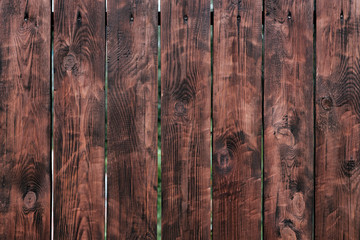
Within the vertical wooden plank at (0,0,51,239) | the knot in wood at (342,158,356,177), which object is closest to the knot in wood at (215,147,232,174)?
the knot in wood at (342,158,356,177)

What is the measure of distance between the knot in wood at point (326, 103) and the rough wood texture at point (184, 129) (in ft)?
1.71

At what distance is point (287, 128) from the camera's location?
1305 mm

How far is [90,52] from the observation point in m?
1.29

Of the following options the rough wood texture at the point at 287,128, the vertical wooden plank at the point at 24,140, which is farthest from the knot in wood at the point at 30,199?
the rough wood texture at the point at 287,128

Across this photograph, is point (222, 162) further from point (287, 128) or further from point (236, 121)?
point (287, 128)

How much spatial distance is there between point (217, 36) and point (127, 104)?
20.0 inches

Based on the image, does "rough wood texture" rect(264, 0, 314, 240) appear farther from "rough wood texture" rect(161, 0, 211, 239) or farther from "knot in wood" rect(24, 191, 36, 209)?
"knot in wood" rect(24, 191, 36, 209)

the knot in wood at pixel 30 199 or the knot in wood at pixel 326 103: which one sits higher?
the knot in wood at pixel 326 103

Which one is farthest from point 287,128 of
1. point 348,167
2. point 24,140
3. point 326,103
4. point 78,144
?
point 24,140

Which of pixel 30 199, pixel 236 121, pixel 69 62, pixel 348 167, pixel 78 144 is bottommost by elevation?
pixel 30 199

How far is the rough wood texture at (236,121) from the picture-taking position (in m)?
1.29

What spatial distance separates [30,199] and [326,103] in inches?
54.8

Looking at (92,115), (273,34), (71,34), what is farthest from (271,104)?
(71,34)

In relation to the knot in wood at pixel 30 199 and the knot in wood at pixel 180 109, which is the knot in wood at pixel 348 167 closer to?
the knot in wood at pixel 180 109
